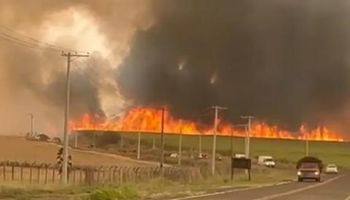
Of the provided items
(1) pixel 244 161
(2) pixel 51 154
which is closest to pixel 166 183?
(1) pixel 244 161

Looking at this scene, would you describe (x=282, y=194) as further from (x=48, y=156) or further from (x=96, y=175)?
(x=48, y=156)

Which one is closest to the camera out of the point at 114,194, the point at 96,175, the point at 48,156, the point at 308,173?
the point at 114,194

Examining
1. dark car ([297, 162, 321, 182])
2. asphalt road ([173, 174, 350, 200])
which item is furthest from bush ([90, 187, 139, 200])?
dark car ([297, 162, 321, 182])

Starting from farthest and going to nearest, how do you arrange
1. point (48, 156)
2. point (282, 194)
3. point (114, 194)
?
point (48, 156), point (282, 194), point (114, 194)

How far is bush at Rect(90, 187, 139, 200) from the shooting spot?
45500 millimetres

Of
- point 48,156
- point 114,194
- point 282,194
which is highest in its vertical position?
point 48,156

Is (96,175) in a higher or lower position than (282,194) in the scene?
higher

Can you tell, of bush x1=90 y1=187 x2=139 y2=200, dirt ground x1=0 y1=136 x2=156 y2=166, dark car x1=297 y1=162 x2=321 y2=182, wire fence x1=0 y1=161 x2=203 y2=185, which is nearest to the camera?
bush x1=90 y1=187 x2=139 y2=200

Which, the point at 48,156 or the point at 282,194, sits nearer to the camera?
the point at 282,194

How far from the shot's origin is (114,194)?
153 feet

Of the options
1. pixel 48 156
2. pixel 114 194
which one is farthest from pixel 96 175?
pixel 48 156

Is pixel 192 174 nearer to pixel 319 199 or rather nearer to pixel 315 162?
pixel 315 162

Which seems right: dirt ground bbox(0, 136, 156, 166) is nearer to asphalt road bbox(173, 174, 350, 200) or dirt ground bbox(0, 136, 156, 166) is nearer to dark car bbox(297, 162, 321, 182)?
dark car bbox(297, 162, 321, 182)

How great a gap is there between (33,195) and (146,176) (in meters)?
31.0
